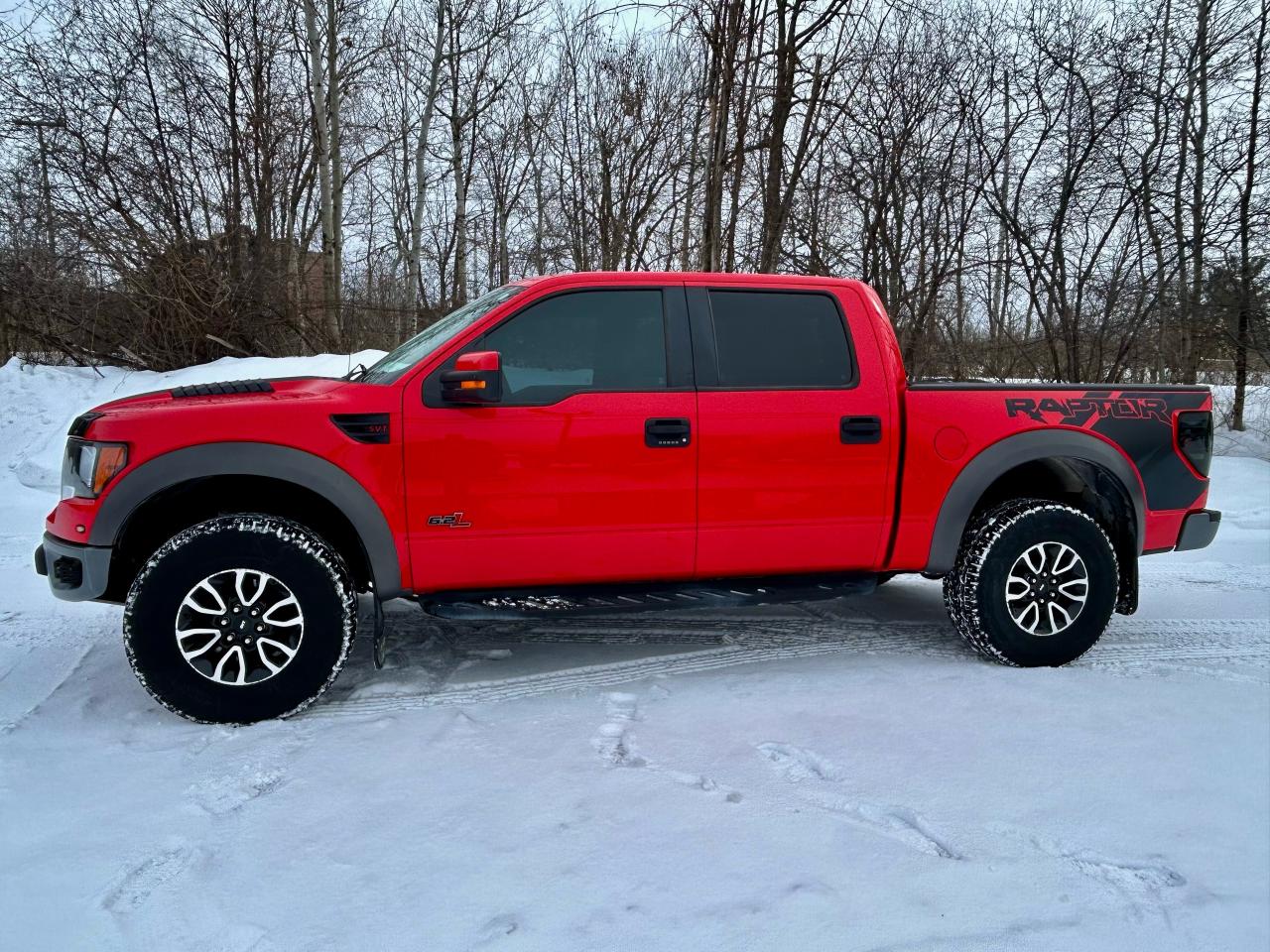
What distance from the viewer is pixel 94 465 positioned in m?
3.09

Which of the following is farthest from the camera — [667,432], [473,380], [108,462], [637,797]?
[667,432]

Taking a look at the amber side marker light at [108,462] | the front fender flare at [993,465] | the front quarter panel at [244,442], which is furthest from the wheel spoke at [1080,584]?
the amber side marker light at [108,462]

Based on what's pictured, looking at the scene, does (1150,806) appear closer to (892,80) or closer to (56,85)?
(892,80)

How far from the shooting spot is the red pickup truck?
313 centimetres

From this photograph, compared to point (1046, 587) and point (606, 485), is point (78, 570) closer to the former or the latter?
point (606, 485)

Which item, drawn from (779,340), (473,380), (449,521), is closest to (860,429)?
(779,340)

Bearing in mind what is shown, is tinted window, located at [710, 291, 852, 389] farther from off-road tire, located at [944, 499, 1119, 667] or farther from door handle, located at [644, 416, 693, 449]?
off-road tire, located at [944, 499, 1119, 667]

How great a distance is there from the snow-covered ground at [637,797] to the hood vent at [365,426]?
1.10m

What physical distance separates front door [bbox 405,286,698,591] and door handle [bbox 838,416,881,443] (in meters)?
0.69

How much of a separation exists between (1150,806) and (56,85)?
14.0 m

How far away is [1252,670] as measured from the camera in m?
3.80

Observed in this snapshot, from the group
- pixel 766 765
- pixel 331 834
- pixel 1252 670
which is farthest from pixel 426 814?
pixel 1252 670

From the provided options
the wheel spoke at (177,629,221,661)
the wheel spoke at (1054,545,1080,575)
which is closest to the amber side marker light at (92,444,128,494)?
the wheel spoke at (177,629,221,661)

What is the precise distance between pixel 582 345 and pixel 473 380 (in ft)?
1.81
